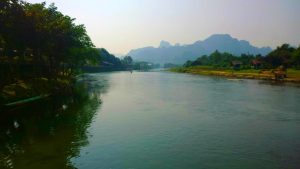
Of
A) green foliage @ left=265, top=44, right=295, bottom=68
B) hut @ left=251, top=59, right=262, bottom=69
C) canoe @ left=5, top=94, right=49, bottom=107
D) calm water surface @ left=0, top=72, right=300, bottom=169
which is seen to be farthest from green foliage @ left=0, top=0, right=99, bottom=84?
hut @ left=251, top=59, right=262, bottom=69

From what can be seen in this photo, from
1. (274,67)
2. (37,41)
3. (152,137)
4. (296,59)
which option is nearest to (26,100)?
(37,41)

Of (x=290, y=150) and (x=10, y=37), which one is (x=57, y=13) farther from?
(x=290, y=150)

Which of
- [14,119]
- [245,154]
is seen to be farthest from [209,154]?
[14,119]

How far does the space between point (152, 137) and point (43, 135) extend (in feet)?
33.8

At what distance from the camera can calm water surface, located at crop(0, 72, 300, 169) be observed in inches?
936

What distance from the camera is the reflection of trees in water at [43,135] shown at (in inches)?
940

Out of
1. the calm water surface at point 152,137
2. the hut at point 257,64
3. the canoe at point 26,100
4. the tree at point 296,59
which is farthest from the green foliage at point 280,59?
the canoe at point 26,100

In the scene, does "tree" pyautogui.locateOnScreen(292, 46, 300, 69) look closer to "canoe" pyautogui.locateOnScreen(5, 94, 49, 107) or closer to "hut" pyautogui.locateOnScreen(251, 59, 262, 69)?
"hut" pyautogui.locateOnScreen(251, 59, 262, 69)

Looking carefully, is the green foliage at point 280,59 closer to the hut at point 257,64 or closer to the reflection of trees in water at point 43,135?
the hut at point 257,64

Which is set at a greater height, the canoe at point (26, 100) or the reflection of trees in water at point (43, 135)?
the canoe at point (26, 100)

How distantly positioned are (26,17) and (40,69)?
1740cm

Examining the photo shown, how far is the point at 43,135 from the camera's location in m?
31.3

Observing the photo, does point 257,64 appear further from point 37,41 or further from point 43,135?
point 43,135

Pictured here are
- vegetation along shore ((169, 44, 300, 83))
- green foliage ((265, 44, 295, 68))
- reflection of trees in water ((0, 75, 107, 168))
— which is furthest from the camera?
green foliage ((265, 44, 295, 68))
